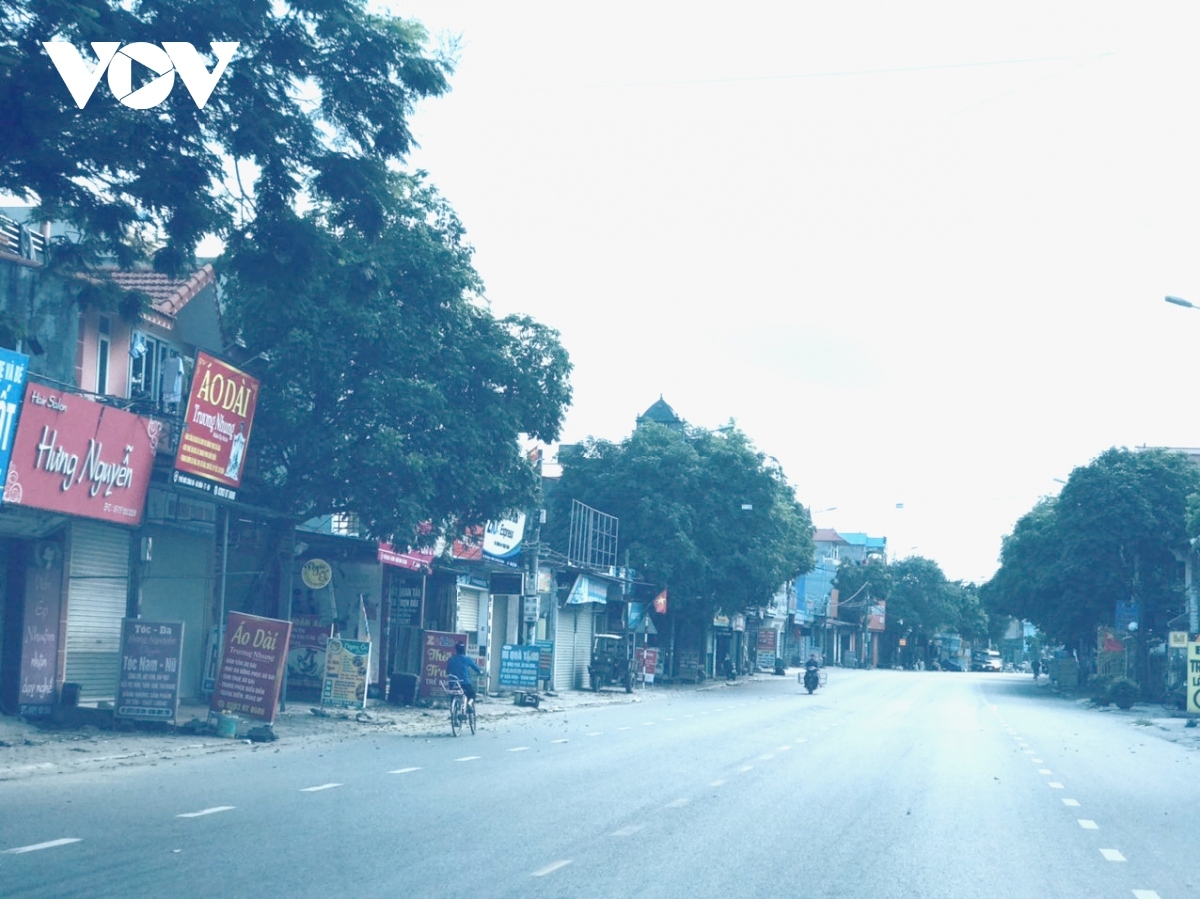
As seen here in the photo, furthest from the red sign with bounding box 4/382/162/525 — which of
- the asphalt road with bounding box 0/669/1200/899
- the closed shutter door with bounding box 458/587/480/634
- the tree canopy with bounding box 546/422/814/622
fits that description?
the tree canopy with bounding box 546/422/814/622

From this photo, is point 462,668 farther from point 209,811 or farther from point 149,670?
point 209,811

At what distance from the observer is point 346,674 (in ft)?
86.0

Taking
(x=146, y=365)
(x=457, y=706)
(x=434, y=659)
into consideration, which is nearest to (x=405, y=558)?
(x=434, y=659)

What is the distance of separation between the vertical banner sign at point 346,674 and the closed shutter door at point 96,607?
13.6ft

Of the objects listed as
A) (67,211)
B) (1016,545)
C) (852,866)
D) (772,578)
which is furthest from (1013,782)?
(1016,545)

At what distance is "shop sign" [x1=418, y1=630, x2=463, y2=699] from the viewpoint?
29.8 meters

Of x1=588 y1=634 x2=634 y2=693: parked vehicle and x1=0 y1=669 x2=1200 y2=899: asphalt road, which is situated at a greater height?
x1=588 y1=634 x2=634 y2=693: parked vehicle

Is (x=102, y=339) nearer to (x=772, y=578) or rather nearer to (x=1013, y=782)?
(x=1013, y=782)

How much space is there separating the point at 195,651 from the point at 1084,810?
18126mm

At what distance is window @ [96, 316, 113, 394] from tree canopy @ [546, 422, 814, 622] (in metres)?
29.2

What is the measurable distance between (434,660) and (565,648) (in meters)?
16.1

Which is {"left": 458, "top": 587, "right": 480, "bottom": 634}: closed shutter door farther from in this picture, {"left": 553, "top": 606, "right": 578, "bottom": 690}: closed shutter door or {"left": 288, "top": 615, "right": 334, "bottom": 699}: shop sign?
{"left": 288, "top": 615, "right": 334, "bottom": 699}: shop sign

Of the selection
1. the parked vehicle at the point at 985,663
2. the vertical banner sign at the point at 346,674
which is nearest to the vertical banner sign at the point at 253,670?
the vertical banner sign at the point at 346,674

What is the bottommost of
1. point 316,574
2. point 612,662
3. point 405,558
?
point 612,662
